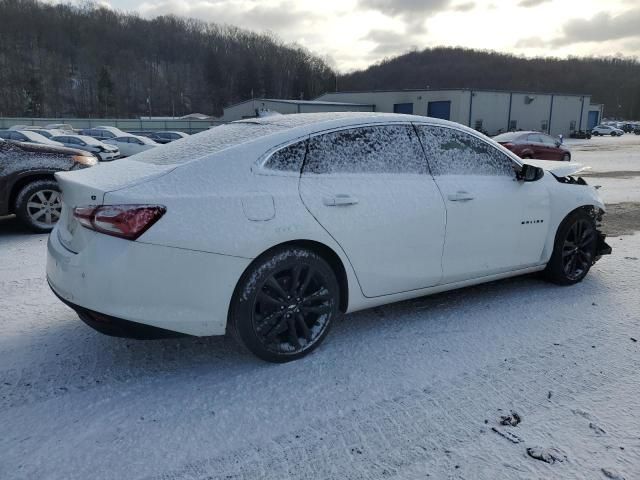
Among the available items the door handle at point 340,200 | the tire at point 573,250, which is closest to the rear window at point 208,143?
the door handle at point 340,200

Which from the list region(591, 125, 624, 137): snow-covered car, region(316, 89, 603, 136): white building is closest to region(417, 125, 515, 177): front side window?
region(316, 89, 603, 136): white building

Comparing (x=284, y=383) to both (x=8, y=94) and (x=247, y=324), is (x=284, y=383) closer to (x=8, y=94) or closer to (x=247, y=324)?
(x=247, y=324)

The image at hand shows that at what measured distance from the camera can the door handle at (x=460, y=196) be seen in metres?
3.79

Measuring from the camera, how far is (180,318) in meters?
2.89

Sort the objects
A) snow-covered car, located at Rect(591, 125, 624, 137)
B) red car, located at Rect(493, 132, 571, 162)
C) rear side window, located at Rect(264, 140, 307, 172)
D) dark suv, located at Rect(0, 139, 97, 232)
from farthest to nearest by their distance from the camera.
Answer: snow-covered car, located at Rect(591, 125, 624, 137) → red car, located at Rect(493, 132, 571, 162) → dark suv, located at Rect(0, 139, 97, 232) → rear side window, located at Rect(264, 140, 307, 172)

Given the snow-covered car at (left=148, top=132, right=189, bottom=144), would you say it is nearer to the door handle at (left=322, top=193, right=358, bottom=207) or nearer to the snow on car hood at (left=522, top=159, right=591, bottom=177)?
the snow on car hood at (left=522, top=159, right=591, bottom=177)

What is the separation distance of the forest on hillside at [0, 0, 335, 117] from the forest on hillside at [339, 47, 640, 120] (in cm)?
1843

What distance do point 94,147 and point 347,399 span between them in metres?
19.4

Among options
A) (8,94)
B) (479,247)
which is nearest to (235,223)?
(479,247)

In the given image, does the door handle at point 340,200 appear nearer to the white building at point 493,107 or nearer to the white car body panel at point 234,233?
the white car body panel at point 234,233

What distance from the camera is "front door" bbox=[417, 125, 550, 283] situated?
384 centimetres

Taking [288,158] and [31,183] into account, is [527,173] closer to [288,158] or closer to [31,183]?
[288,158]

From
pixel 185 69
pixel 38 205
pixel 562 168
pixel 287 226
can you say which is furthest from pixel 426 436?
pixel 185 69

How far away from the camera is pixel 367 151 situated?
140 inches
